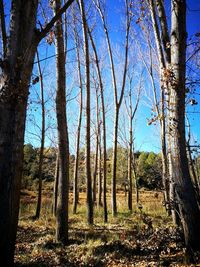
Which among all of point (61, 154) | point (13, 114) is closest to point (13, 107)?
point (13, 114)

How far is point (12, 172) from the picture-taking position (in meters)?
3.54

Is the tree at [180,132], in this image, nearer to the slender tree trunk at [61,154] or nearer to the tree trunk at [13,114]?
the tree trunk at [13,114]

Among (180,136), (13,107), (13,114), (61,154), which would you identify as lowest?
(61,154)

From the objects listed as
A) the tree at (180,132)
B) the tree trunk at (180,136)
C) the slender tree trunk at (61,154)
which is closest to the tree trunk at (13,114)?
the slender tree trunk at (61,154)

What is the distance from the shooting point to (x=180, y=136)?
4379 millimetres

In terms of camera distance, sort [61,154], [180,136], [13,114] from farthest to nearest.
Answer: [61,154] < [180,136] < [13,114]

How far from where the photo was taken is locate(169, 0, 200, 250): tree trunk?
401 centimetres

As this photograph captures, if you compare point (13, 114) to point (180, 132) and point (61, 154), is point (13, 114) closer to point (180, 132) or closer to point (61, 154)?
point (61, 154)

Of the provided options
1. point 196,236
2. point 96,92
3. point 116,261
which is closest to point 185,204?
point 196,236

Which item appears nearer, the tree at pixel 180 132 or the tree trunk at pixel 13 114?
the tree trunk at pixel 13 114

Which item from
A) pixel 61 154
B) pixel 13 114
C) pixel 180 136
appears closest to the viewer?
pixel 13 114

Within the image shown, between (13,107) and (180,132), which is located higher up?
(13,107)

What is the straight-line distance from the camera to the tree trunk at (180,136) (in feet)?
13.2

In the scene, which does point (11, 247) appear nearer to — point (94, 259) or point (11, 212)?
point (11, 212)
